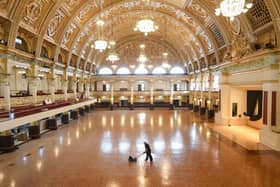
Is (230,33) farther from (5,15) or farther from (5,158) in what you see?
(5,158)

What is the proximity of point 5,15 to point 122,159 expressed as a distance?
914 cm

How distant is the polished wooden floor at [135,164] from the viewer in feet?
17.4

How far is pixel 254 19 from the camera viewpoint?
10008mm

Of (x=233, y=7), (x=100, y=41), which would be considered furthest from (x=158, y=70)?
(x=233, y=7)

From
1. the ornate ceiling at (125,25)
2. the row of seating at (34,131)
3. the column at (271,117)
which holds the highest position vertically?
the ornate ceiling at (125,25)

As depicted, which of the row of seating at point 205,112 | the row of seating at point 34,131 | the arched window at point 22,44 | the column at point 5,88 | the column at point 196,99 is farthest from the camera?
the column at point 196,99

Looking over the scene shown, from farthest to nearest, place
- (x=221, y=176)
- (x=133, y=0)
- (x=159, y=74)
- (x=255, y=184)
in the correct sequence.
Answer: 1. (x=159, y=74)
2. (x=133, y=0)
3. (x=221, y=176)
4. (x=255, y=184)

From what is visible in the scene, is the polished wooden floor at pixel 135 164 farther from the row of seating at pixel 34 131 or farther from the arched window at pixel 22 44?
the arched window at pixel 22 44

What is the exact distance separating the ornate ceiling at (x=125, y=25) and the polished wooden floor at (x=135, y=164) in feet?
18.9

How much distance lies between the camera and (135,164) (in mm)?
6570

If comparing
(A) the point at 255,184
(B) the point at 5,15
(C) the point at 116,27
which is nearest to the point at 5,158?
(B) the point at 5,15

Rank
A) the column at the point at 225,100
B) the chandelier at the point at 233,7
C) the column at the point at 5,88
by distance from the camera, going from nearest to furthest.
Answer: the chandelier at the point at 233,7 < the column at the point at 5,88 < the column at the point at 225,100

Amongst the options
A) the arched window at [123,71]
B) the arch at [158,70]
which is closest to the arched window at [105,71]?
the arched window at [123,71]

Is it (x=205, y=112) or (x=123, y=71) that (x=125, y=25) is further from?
(x=205, y=112)
